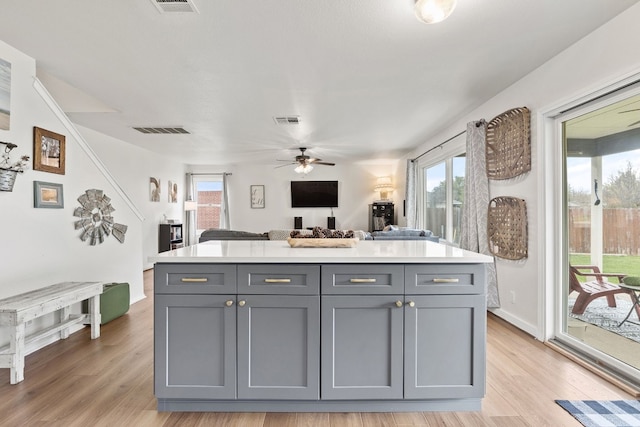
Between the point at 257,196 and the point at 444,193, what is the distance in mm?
4915

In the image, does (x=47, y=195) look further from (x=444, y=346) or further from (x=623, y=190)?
(x=623, y=190)

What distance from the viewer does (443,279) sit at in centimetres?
A: 181

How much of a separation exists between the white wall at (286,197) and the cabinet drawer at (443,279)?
265 inches

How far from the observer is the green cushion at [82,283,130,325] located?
10.8ft

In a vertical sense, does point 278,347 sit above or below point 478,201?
below

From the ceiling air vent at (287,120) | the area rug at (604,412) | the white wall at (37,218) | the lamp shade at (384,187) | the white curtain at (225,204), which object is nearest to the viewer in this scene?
the area rug at (604,412)

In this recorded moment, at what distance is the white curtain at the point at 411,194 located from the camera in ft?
21.8

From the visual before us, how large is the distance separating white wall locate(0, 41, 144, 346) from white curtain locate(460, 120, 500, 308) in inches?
166

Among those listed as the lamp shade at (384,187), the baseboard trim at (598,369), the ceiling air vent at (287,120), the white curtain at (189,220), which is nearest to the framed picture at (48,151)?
the ceiling air vent at (287,120)

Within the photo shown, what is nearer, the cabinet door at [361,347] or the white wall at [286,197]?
the cabinet door at [361,347]

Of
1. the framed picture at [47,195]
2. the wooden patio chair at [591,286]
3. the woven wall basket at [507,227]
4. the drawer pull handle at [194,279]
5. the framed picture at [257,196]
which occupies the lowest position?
the wooden patio chair at [591,286]

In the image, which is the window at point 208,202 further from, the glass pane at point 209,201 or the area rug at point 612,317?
the area rug at point 612,317

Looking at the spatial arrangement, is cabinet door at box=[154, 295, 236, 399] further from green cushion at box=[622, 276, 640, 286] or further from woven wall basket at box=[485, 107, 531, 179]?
woven wall basket at box=[485, 107, 531, 179]

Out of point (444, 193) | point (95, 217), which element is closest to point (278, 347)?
point (95, 217)
